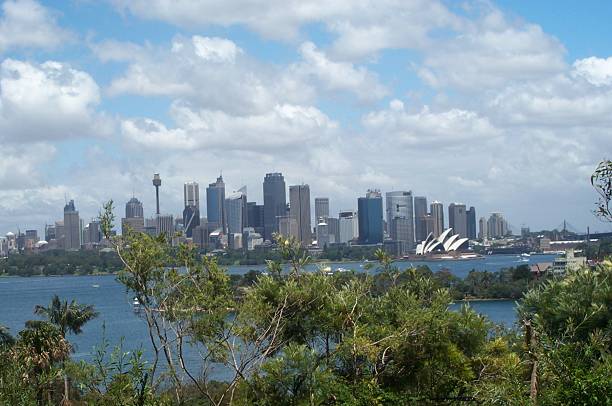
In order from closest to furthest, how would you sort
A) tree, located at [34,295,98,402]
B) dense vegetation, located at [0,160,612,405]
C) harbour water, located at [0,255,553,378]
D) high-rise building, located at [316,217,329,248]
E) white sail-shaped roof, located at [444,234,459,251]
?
dense vegetation, located at [0,160,612,405] → tree, located at [34,295,98,402] → harbour water, located at [0,255,553,378] → white sail-shaped roof, located at [444,234,459,251] → high-rise building, located at [316,217,329,248]

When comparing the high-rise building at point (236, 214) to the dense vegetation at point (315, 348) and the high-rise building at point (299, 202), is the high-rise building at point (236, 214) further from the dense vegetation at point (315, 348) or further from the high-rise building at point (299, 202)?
the dense vegetation at point (315, 348)

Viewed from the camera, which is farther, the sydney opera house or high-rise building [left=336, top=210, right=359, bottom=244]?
high-rise building [left=336, top=210, right=359, bottom=244]

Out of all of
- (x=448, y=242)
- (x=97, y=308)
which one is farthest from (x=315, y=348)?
(x=448, y=242)

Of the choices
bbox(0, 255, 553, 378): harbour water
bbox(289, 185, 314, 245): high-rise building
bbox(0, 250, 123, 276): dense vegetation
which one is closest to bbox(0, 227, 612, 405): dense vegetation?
bbox(0, 255, 553, 378): harbour water

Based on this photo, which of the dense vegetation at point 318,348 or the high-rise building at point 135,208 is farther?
the high-rise building at point 135,208

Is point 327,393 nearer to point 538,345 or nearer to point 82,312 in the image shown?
point 538,345

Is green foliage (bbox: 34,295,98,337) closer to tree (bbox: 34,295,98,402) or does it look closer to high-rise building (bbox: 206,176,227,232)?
tree (bbox: 34,295,98,402)

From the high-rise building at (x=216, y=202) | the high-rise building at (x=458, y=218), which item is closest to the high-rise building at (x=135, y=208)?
the high-rise building at (x=216, y=202)
